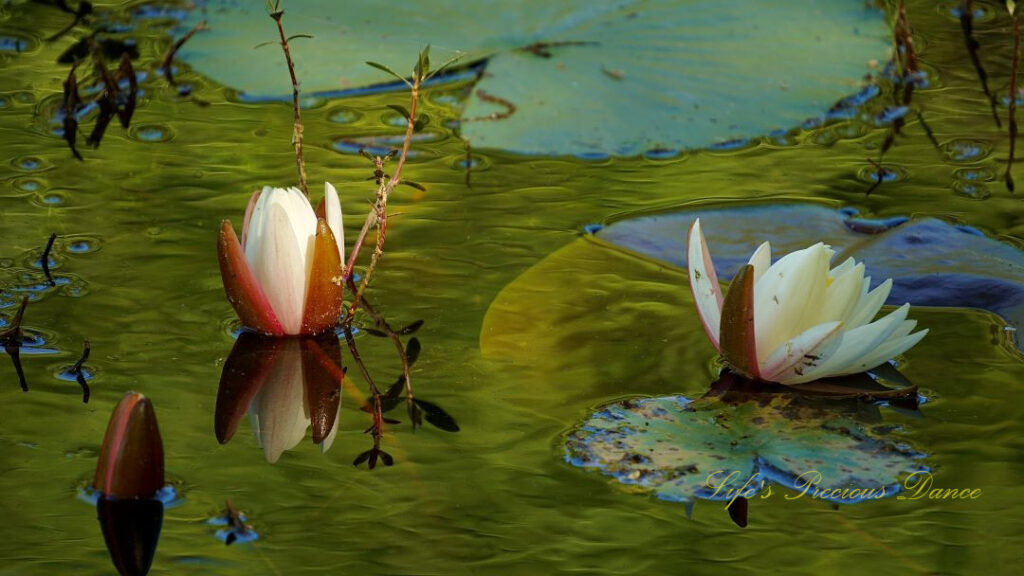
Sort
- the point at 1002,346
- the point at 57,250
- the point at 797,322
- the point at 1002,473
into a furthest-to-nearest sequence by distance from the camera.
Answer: the point at 57,250
the point at 1002,346
the point at 797,322
the point at 1002,473

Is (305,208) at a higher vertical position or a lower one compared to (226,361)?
higher

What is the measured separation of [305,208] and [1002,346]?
1315 mm

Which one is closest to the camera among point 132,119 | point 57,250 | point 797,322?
point 797,322

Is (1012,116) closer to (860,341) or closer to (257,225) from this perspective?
(860,341)

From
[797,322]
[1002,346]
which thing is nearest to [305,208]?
[797,322]

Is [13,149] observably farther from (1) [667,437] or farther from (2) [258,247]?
(1) [667,437]

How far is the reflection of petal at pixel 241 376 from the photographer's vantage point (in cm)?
196

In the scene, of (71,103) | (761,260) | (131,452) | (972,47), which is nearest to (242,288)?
(131,452)

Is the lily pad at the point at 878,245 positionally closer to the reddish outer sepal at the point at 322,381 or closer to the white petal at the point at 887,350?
the white petal at the point at 887,350

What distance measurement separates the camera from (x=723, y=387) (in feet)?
6.89

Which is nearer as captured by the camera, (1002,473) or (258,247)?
(1002,473)

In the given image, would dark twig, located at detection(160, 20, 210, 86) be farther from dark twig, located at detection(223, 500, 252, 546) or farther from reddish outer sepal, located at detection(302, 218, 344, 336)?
dark twig, located at detection(223, 500, 252, 546)

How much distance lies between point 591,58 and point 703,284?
1574mm

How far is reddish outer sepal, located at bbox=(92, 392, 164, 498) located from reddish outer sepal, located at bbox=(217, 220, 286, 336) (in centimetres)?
46
